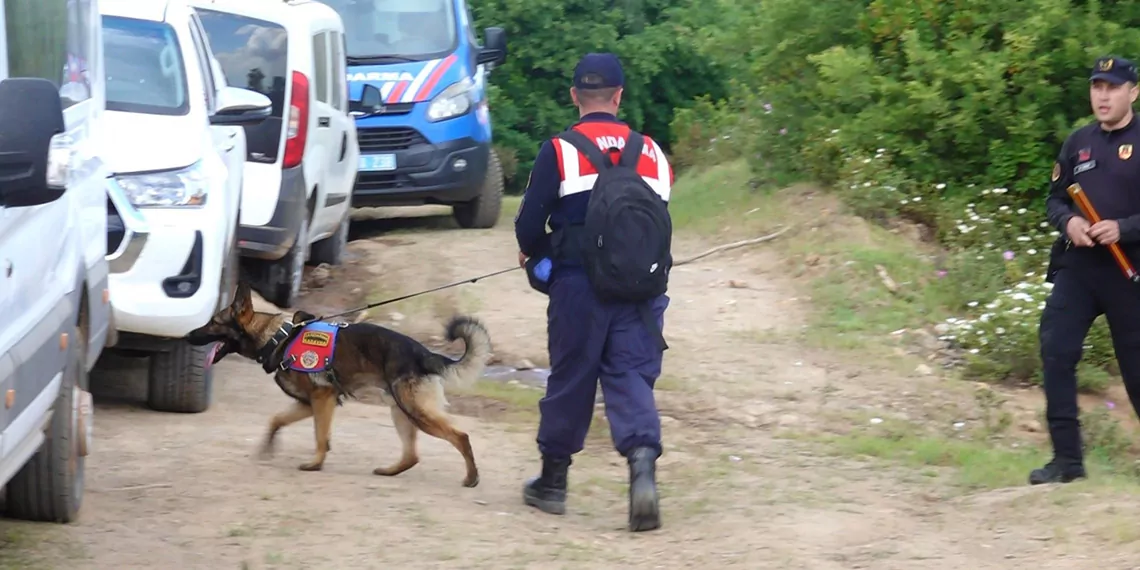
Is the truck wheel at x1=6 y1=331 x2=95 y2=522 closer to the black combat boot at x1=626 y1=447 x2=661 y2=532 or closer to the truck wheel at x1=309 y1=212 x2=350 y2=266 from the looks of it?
the black combat boot at x1=626 y1=447 x2=661 y2=532

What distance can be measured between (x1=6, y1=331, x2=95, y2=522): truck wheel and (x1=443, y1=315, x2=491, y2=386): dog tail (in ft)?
5.13

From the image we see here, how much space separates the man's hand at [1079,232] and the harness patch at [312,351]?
2.97 m

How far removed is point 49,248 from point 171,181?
103 inches

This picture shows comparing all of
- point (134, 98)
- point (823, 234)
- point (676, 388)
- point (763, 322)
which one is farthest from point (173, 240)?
point (823, 234)

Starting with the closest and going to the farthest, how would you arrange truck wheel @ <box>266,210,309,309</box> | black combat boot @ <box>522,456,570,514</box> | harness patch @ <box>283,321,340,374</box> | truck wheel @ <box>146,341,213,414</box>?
black combat boot @ <box>522,456,570,514</box>, harness patch @ <box>283,321,340,374</box>, truck wheel @ <box>146,341,213,414</box>, truck wheel @ <box>266,210,309,309</box>

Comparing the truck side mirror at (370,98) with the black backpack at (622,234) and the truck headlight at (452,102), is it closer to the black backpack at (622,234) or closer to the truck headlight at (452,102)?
the truck headlight at (452,102)

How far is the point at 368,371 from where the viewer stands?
6648 millimetres

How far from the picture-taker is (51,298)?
15.3ft

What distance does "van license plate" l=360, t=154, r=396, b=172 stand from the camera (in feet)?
45.6

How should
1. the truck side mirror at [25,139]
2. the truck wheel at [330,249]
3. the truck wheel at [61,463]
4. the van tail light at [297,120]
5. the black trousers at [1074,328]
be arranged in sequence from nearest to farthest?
the truck side mirror at [25,139], the truck wheel at [61,463], the black trousers at [1074,328], the van tail light at [297,120], the truck wheel at [330,249]

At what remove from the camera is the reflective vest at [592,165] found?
5867mm

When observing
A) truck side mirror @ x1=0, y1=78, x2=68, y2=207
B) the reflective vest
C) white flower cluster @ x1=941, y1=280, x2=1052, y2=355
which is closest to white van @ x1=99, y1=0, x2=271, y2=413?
the reflective vest

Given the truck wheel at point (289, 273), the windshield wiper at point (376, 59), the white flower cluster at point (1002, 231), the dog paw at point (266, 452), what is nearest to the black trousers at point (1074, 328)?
the dog paw at point (266, 452)

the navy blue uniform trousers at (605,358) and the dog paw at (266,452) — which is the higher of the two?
the navy blue uniform trousers at (605,358)
